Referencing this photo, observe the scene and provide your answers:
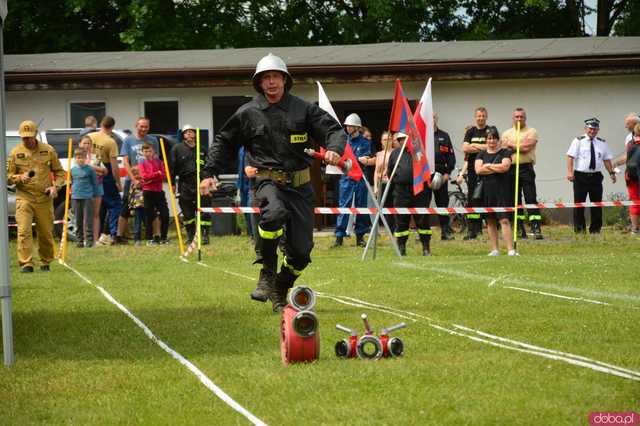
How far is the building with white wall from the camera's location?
84.5 ft

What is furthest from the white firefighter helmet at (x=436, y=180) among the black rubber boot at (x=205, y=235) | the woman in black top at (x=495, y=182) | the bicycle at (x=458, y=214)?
the black rubber boot at (x=205, y=235)

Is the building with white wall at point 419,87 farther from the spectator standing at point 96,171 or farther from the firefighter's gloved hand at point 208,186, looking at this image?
the firefighter's gloved hand at point 208,186

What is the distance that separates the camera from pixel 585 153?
831 inches

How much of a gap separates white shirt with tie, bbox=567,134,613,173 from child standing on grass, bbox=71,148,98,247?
8553 millimetres

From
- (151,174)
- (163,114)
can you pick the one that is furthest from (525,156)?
(163,114)

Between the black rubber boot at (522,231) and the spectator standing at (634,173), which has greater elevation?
the spectator standing at (634,173)

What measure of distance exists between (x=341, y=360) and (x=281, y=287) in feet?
10.0

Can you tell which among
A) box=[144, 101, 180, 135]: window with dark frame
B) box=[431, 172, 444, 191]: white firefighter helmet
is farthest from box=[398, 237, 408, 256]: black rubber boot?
box=[144, 101, 180, 135]: window with dark frame

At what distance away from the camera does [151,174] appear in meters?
20.9

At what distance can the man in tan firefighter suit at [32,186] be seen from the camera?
15742 millimetres

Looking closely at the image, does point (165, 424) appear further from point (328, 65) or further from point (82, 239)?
point (328, 65)

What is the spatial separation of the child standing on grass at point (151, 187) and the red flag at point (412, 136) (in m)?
5.01

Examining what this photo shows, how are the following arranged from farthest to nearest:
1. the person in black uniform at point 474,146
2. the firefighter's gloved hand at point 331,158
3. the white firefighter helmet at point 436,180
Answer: the person in black uniform at point 474,146
the white firefighter helmet at point 436,180
the firefighter's gloved hand at point 331,158

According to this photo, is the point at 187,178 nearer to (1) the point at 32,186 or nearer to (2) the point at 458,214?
(1) the point at 32,186
